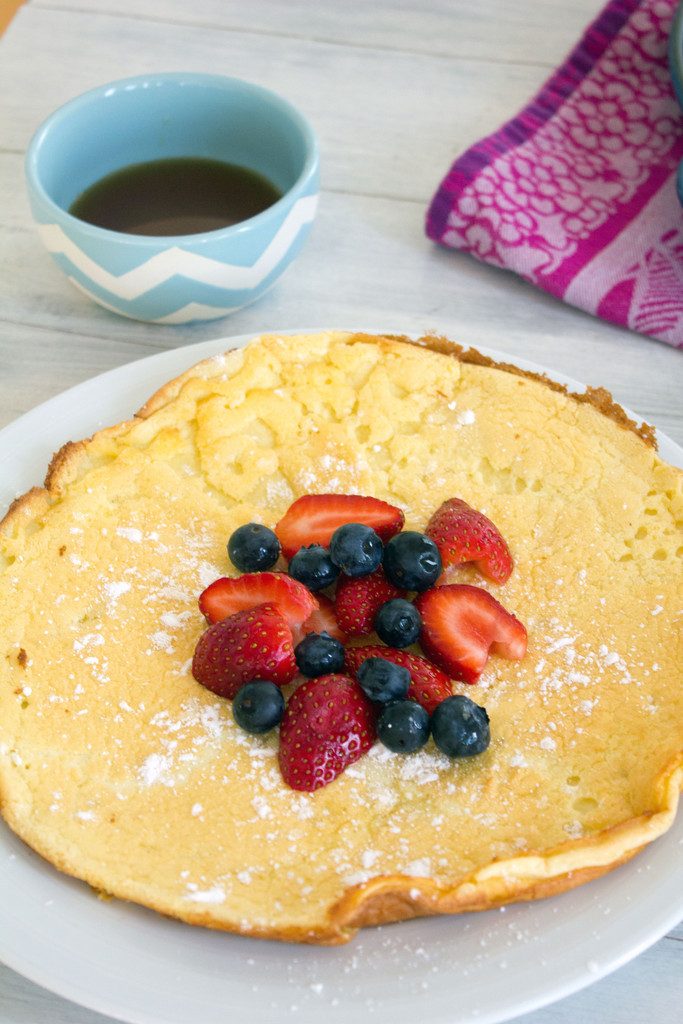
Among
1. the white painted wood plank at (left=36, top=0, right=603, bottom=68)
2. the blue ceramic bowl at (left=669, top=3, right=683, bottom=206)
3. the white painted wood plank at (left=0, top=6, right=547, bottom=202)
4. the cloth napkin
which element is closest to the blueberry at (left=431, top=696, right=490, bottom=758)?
the cloth napkin

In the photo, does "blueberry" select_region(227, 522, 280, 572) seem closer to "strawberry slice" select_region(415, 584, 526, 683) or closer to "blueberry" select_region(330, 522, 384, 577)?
"blueberry" select_region(330, 522, 384, 577)

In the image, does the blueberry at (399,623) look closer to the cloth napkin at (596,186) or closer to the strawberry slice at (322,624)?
the strawberry slice at (322,624)

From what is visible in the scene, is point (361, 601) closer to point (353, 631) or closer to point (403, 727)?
point (353, 631)

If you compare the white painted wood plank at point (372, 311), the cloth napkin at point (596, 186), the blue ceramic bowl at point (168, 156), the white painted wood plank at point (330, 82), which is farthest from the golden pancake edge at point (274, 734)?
the white painted wood plank at point (330, 82)

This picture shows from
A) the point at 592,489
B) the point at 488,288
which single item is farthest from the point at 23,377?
the point at 592,489

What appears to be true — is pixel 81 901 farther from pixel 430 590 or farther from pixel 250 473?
pixel 250 473

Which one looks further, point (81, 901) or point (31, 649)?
point (31, 649)

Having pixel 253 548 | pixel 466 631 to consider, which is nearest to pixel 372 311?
pixel 253 548
